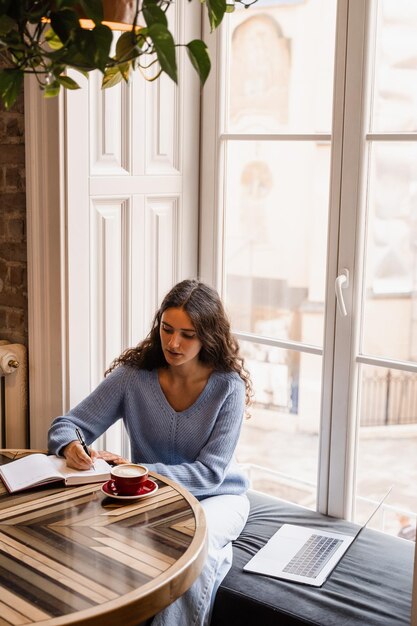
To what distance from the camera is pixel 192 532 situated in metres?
1.81

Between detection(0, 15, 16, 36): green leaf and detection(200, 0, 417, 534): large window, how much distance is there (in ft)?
4.86

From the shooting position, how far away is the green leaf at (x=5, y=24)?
3.52ft

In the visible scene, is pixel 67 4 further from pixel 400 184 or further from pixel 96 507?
pixel 400 184

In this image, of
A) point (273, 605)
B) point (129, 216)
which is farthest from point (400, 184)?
point (273, 605)

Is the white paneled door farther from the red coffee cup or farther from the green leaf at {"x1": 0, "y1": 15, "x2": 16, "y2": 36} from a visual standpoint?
the green leaf at {"x1": 0, "y1": 15, "x2": 16, "y2": 36}

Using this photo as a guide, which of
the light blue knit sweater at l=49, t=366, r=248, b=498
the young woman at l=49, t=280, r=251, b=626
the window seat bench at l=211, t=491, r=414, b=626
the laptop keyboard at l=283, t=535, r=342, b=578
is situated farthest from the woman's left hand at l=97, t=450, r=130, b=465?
the laptop keyboard at l=283, t=535, r=342, b=578

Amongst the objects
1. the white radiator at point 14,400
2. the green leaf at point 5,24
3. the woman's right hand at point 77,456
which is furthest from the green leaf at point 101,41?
the white radiator at point 14,400

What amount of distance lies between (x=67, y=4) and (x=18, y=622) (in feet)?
3.31

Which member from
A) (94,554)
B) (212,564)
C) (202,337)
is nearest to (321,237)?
(202,337)

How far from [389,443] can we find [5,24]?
5.89ft

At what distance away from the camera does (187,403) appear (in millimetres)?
2490

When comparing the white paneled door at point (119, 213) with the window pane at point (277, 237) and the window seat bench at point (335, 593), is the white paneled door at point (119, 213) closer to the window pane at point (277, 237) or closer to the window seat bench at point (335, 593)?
the window pane at point (277, 237)

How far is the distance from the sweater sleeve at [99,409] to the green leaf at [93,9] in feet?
5.03

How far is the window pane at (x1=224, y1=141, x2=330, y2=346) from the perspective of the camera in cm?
260
